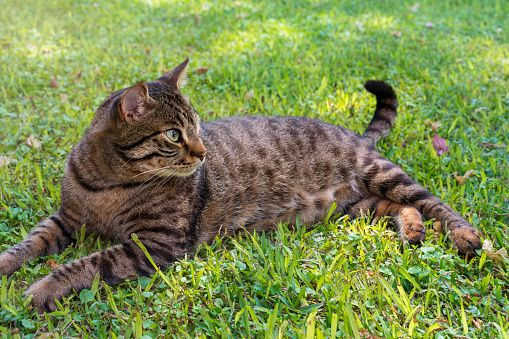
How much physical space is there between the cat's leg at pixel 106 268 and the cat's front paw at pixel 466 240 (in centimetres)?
174

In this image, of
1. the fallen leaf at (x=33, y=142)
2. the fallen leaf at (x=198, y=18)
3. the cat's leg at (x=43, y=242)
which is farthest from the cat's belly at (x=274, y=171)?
the fallen leaf at (x=198, y=18)

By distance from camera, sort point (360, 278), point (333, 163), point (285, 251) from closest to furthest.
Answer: point (360, 278), point (285, 251), point (333, 163)

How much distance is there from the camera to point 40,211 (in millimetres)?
3039

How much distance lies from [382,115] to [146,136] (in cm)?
227

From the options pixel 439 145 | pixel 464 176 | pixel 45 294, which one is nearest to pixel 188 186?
pixel 45 294

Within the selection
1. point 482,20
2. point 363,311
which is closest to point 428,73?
point 482,20

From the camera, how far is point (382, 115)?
12.5 feet

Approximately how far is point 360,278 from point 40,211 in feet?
7.53

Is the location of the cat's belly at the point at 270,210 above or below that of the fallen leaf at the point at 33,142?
below

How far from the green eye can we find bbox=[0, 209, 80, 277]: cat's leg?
857 millimetres

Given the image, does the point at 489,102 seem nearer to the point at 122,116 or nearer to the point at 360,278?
the point at 360,278

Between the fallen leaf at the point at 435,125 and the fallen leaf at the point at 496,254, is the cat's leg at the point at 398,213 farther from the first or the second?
the fallen leaf at the point at 435,125

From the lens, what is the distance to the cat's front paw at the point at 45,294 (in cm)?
215

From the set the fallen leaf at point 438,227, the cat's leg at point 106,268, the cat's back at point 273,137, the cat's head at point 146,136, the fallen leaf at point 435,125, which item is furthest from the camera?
the fallen leaf at point 435,125
